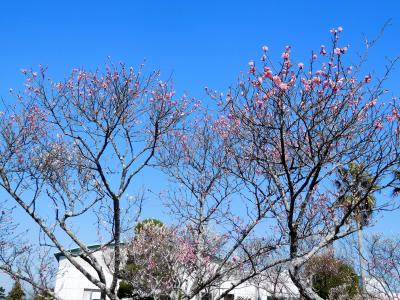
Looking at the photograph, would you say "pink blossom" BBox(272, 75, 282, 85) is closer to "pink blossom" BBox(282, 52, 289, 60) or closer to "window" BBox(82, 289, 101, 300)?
"pink blossom" BBox(282, 52, 289, 60)

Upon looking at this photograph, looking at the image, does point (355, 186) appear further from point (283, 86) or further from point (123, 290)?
point (123, 290)

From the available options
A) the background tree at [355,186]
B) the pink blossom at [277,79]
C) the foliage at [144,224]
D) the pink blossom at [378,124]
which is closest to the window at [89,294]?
the foliage at [144,224]

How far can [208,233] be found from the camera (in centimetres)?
1152

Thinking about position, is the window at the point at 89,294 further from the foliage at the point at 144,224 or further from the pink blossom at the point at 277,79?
the pink blossom at the point at 277,79

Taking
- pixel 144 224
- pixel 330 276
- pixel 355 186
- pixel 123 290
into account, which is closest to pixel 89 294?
Answer: pixel 123 290

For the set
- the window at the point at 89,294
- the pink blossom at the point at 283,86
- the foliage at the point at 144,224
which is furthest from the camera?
the window at the point at 89,294

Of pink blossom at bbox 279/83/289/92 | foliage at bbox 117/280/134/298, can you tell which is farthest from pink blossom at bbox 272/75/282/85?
foliage at bbox 117/280/134/298

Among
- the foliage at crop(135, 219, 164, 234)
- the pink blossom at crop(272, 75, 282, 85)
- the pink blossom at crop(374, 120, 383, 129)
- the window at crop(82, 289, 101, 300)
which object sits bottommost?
the pink blossom at crop(374, 120, 383, 129)

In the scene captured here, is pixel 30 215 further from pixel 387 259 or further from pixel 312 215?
pixel 387 259

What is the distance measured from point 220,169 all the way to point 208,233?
1732 mm

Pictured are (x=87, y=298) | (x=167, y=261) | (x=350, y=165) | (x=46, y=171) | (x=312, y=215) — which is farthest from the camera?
(x=87, y=298)

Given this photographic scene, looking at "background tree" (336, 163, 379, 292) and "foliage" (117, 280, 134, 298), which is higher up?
"foliage" (117, 280, 134, 298)

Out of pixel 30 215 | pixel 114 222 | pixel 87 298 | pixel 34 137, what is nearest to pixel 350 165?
pixel 114 222

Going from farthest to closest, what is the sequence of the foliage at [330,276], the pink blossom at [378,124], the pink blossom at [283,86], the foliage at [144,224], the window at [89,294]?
the window at [89,294] < the foliage at [330,276] < the foliage at [144,224] < the pink blossom at [378,124] < the pink blossom at [283,86]
